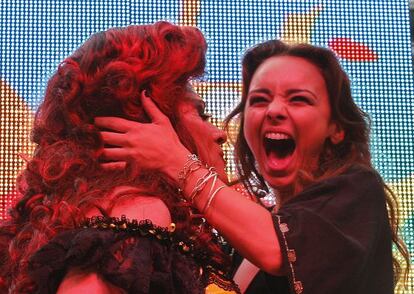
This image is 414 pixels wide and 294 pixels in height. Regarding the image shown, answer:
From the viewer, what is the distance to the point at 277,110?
1884mm

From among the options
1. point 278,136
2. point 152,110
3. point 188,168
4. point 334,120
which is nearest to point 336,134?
point 334,120

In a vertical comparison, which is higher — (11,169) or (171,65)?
(171,65)

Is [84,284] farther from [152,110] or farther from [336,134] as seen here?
[336,134]

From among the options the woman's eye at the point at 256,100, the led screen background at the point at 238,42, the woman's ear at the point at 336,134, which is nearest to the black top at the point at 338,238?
the woman's ear at the point at 336,134

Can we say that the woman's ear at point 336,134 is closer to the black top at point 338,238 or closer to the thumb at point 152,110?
the black top at point 338,238

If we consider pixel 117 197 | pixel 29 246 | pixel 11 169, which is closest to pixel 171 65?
pixel 117 197

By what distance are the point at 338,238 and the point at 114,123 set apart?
19.2 inches

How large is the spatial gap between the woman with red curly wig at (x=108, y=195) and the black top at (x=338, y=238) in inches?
5.8

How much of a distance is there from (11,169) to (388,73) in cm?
184

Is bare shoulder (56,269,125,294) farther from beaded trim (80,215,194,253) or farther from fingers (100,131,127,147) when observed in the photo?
fingers (100,131,127,147)

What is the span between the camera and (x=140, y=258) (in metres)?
1.11

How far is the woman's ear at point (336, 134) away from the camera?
184 centimetres

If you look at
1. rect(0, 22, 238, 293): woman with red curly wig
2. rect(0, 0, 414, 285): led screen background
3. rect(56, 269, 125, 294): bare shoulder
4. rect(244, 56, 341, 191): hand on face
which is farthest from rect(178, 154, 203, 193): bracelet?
rect(0, 0, 414, 285): led screen background

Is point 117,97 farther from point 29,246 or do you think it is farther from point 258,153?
point 258,153
